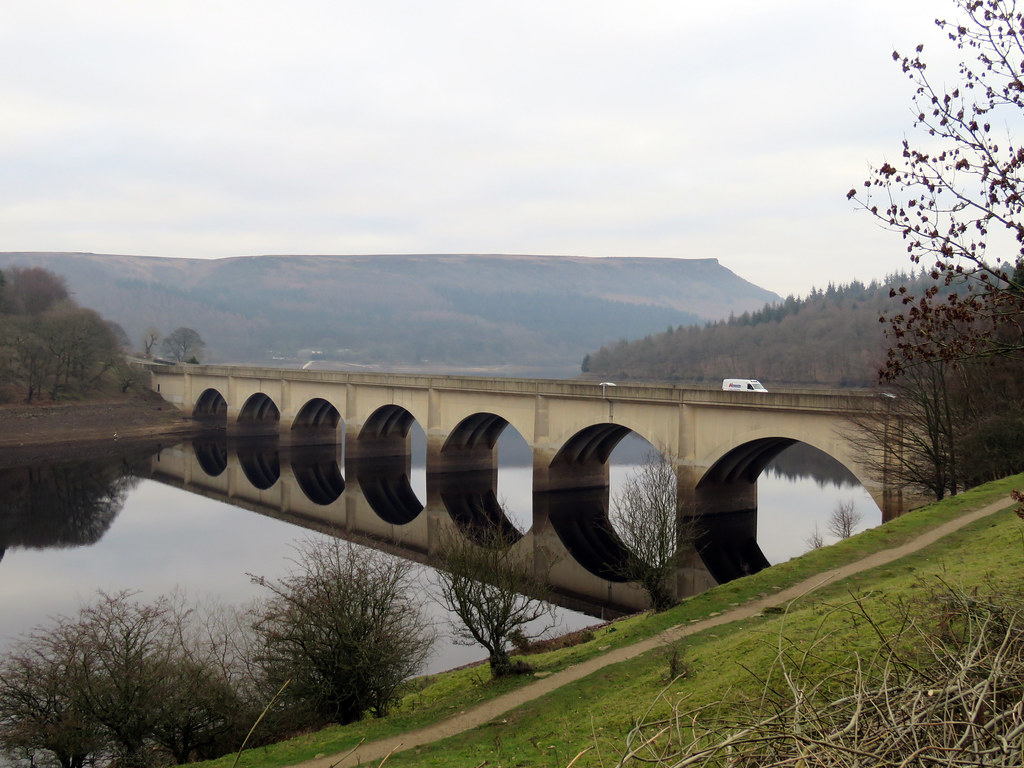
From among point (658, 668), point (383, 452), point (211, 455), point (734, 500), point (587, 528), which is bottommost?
point (587, 528)

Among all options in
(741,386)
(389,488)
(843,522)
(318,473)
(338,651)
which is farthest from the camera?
(318,473)

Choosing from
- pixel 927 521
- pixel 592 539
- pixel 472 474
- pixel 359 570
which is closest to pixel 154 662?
pixel 359 570

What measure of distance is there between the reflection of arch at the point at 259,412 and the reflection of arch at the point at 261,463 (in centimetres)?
334

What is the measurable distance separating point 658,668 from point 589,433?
2772 cm

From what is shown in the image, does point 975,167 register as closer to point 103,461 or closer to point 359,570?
point 359,570

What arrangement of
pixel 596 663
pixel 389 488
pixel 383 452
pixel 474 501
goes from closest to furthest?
pixel 596 663 → pixel 474 501 → pixel 389 488 → pixel 383 452

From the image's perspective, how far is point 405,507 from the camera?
43.3 m

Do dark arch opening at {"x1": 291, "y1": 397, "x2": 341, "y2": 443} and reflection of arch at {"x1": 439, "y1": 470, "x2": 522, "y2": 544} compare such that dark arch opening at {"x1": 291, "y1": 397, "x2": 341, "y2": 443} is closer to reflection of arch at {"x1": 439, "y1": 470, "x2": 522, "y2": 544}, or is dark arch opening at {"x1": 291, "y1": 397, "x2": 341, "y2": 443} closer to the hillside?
reflection of arch at {"x1": 439, "y1": 470, "x2": 522, "y2": 544}

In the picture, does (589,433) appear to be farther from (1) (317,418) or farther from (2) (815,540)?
(1) (317,418)

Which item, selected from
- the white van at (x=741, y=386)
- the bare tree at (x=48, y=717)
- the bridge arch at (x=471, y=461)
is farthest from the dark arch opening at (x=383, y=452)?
the bare tree at (x=48, y=717)

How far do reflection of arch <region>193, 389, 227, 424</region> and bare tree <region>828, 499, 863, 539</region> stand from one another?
58.6 meters

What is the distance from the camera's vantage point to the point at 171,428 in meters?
72.8

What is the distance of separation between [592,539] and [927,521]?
15.8m

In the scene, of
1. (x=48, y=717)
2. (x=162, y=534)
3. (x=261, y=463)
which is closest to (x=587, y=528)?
(x=162, y=534)
